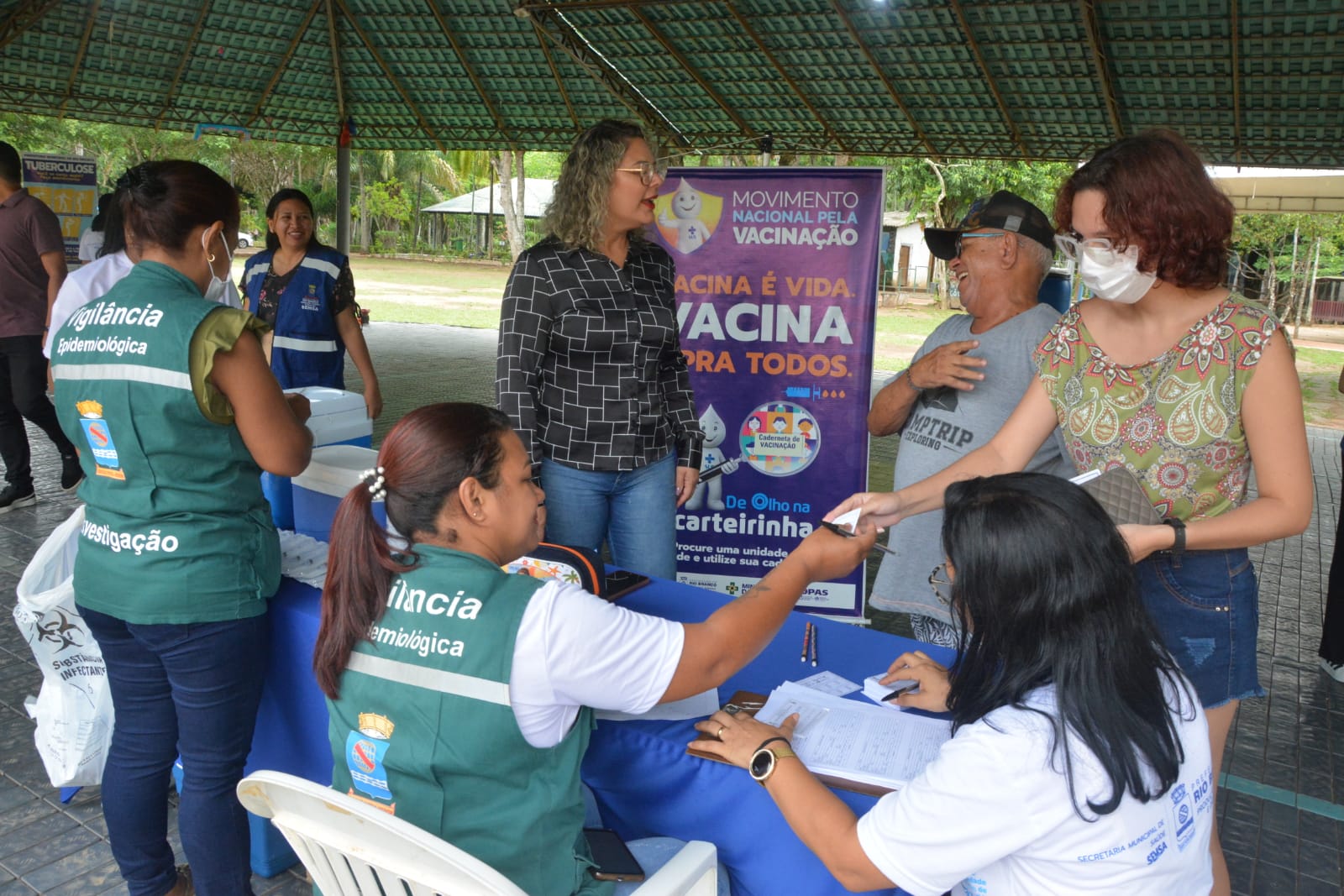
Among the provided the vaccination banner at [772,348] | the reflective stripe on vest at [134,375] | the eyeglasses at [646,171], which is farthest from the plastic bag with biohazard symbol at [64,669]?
the vaccination banner at [772,348]

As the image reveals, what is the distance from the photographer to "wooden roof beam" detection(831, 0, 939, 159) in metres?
6.20

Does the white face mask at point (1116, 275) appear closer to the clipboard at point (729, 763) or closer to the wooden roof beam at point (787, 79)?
the clipboard at point (729, 763)

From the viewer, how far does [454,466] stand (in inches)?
55.4

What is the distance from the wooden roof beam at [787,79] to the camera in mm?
6453

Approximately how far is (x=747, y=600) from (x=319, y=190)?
3443 centimetres

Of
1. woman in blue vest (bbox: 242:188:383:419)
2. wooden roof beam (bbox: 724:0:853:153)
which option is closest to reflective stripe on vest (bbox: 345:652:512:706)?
woman in blue vest (bbox: 242:188:383:419)

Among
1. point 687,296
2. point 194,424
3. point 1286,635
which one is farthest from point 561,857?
point 1286,635

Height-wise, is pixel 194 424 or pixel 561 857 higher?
pixel 194 424

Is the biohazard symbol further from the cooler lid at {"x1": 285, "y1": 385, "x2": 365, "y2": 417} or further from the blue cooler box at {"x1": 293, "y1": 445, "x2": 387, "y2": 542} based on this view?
the cooler lid at {"x1": 285, "y1": 385, "x2": 365, "y2": 417}

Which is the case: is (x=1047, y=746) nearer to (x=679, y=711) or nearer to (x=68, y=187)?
(x=679, y=711)

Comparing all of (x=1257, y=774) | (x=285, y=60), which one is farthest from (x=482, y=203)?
(x=1257, y=774)

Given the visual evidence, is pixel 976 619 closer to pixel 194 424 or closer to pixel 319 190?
pixel 194 424

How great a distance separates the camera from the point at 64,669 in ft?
7.75

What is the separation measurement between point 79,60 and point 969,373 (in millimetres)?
8224
